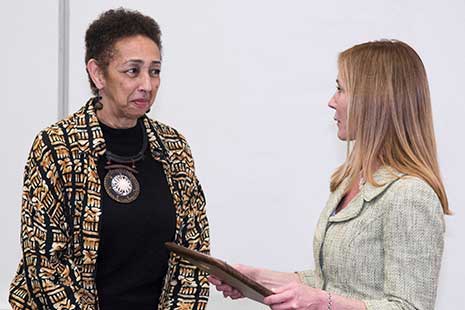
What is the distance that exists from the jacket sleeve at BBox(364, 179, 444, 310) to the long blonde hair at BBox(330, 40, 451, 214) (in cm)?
7

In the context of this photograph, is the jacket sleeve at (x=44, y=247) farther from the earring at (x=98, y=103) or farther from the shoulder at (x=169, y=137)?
the shoulder at (x=169, y=137)

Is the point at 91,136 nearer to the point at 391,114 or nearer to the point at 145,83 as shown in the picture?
the point at 145,83

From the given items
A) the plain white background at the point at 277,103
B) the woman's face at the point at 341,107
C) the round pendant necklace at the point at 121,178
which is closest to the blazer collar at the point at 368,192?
the woman's face at the point at 341,107

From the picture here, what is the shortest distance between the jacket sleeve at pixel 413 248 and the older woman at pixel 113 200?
0.69 m

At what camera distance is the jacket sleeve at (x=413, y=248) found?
155 cm

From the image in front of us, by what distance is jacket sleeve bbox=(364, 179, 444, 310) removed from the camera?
155cm

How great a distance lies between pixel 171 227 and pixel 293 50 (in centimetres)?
104

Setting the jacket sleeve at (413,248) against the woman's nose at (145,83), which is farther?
the woman's nose at (145,83)

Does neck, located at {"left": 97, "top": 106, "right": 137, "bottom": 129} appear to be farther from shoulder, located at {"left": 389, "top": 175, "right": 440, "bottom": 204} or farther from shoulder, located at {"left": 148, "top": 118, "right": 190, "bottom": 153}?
shoulder, located at {"left": 389, "top": 175, "right": 440, "bottom": 204}

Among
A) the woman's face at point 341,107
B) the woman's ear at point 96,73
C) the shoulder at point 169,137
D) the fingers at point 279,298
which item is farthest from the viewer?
the shoulder at point 169,137

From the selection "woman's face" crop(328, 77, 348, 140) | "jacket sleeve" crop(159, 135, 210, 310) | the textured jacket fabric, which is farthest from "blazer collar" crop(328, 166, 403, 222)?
"jacket sleeve" crop(159, 135, 210, 310)

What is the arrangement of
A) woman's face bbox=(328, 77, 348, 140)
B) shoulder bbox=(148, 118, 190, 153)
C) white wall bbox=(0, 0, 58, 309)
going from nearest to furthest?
woman's face bbox=(328, 77, 348, 140), shoulder bbox=(148, 118, 190, 153), white wall bbox=(0, 0, 58, 309)

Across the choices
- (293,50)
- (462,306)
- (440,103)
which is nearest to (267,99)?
(293,50)

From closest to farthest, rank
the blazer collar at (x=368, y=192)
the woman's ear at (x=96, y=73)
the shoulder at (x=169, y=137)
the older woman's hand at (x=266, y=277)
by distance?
the blazer collar at (x=368, y=192), the older woman's hand at (x=266, y=277), the woman's ear at (x=96, y=73), the shoulder at (x=169, y=137)
